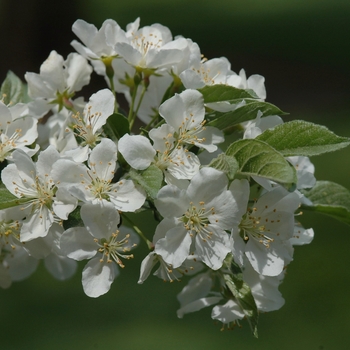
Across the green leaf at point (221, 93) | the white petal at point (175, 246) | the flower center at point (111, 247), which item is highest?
the green leaf at point (221, 93)

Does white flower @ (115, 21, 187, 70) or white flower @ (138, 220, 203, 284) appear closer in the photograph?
white flower @ (138, 220, 203, 284)

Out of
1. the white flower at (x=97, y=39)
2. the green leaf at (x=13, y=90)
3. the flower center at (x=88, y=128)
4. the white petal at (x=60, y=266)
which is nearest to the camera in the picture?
the flower center at (x=88, y=128)

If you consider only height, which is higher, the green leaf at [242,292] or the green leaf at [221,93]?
the green leaf at [221,93]

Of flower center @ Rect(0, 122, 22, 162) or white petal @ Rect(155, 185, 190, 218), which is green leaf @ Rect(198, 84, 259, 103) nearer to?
white petal @ Rect(155, 185, 190, 218)

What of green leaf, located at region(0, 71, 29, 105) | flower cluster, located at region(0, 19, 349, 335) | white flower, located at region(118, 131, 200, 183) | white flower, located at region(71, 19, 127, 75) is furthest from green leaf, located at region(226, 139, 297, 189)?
green leaf, located at region(0, 71, 29, 105)

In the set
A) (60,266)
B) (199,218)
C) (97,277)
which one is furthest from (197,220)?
(60,266)

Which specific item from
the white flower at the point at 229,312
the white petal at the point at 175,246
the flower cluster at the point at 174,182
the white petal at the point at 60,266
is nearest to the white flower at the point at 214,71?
the flower cluster at the point at 174,182

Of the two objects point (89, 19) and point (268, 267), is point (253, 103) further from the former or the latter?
point (89, 19)

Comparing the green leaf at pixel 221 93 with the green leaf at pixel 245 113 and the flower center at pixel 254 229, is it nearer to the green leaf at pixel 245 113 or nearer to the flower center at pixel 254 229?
the green leaf at pixel 245 113
